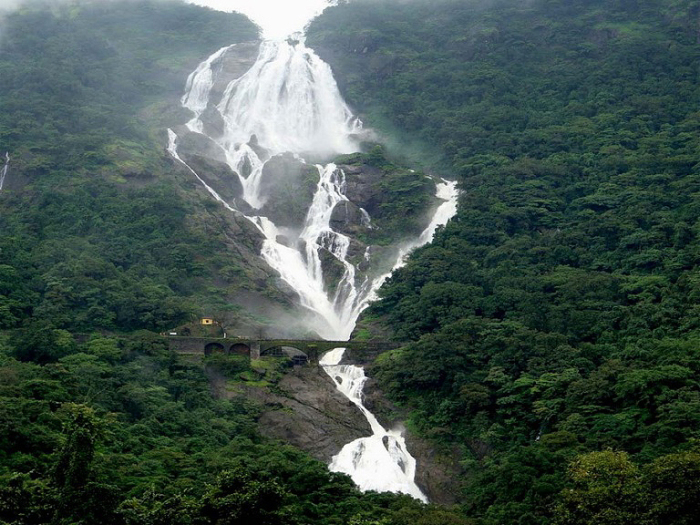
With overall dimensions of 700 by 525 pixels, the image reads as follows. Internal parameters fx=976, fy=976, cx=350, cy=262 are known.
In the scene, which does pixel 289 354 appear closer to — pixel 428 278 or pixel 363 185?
pixel 428 278

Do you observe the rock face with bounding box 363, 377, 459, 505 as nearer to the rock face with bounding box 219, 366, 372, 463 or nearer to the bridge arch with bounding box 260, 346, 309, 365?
the rock face with bounding box 219, 366, 372, 463

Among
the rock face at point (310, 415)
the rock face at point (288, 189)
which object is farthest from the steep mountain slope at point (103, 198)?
the rock face at point (310, 415)

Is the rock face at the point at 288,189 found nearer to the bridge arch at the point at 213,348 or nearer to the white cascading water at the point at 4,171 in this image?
the white cascading water at the point at 4,171

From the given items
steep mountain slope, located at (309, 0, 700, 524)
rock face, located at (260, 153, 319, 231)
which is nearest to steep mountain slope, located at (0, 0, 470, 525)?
rock face, located at (260, 153, 319, 231)

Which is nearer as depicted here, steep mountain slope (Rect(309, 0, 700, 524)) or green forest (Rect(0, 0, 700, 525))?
green forest (Rect(0, 0, 700, 525))

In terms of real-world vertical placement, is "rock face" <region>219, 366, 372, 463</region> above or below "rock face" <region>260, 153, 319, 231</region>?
above

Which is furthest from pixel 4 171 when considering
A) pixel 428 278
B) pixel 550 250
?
pixel 550 250

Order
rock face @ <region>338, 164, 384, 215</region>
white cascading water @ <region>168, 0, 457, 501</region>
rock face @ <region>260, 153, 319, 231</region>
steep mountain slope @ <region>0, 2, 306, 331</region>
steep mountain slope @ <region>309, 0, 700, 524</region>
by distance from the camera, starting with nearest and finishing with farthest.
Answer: steep mountain slope @ <region>309, 0, 700, 524</region>, white cascading water @ <region>168, 0, 457, 501</region>, steep mountain slope @ <region>0, 2, 306, 331</region>, rock face @ <region>260, 153, 319, 231</region>, rock face @ <region>338, 164, 384, 215</region>

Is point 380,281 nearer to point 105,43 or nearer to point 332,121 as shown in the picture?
point 332,121
